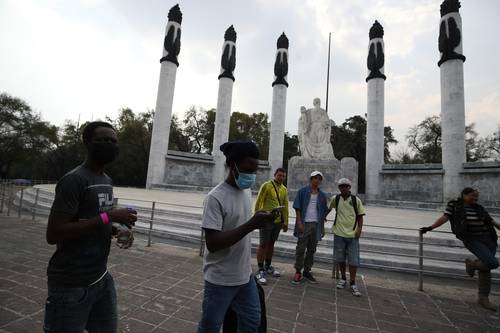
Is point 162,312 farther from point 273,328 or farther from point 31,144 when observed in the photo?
point 31,144

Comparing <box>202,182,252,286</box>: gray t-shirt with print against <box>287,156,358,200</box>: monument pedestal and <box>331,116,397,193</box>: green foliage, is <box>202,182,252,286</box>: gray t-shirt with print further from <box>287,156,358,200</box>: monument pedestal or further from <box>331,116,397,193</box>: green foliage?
<box>331,116,397,193</box>: green foliage

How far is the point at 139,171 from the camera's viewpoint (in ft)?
103

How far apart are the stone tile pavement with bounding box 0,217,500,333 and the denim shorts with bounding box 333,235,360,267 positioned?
47 centimetres

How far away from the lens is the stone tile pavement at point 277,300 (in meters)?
2.68

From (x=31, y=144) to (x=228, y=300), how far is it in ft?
129

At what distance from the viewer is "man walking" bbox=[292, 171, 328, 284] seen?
4148 mm

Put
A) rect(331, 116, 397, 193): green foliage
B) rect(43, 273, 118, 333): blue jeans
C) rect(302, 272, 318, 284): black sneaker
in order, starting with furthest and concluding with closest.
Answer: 1. rect(331, 116, 397, 193): green foliage
2. rect(302, 272, 318, 284): black sneaker
3. rect(43, 273, 118, 333): blue jeans

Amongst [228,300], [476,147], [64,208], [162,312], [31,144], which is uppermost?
[476,147]

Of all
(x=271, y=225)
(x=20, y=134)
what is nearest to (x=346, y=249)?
(x=271, y=225)

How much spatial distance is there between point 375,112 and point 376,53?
→ 4.75 meters

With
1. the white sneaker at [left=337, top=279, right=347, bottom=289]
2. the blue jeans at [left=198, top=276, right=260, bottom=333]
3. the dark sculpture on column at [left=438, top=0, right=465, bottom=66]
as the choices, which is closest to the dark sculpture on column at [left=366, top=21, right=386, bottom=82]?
the dark sculpture on column at [left=438, top=0, right=465, bottom=66]

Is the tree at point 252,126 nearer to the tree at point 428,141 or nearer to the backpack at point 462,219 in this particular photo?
the tree at point 428,141

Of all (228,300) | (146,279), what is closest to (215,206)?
(228,300)

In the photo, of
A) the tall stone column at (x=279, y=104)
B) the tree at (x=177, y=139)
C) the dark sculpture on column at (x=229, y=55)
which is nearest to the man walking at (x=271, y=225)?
the tall stone column at (x=279, y=104)
